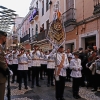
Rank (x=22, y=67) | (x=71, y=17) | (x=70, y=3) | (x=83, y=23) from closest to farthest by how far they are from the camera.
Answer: (x=22, y=67) < (x=83, y=23) < (x=71, y=17) < (x=70, y=3)

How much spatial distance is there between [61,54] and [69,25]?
8826 millimetres

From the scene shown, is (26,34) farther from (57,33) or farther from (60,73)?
(60,73)

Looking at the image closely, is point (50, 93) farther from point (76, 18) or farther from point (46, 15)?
point (46, 15)

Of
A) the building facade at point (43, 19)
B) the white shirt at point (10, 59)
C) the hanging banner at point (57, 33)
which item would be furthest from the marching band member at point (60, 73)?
the building facade at point (43, 19)

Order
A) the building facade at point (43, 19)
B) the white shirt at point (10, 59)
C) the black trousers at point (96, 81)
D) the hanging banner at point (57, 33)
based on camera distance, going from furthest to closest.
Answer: the building facade at point (43, 19)
the white shirt at point (10, 59)
the black trousers at point (96, 81)
the hanging banner at point (57, 33)

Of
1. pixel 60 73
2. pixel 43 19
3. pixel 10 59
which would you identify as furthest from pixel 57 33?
A: pixel 43 19

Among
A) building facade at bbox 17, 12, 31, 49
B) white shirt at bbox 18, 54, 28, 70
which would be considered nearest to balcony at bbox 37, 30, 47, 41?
building facade at bbox 17, 12, 31, 49

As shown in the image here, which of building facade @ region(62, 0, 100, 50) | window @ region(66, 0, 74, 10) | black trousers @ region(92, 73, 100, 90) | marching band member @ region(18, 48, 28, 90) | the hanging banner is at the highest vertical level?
window @ region(66, 0, 74, 10)

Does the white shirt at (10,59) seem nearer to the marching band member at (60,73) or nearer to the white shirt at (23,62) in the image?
the white shirt at (23,62)

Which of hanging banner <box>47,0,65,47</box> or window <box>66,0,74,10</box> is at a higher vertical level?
window <box>66,0,74,10</box>

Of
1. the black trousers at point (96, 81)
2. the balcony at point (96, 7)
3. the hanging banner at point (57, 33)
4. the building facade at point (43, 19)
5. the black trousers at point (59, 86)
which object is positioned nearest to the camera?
the black trousers at point (59, 86)

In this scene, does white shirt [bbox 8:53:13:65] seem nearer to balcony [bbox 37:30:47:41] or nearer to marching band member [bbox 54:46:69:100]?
marching band member [bbox 54:46:69:100]

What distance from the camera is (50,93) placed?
7.85 m

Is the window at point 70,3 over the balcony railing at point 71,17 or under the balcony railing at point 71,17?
over
